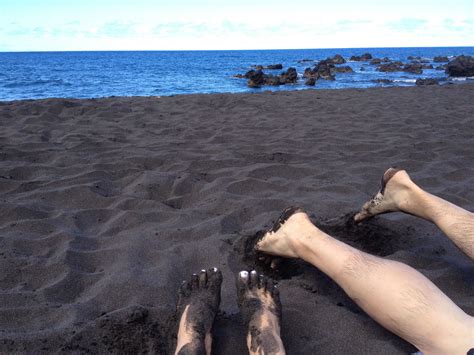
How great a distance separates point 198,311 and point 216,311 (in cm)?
11

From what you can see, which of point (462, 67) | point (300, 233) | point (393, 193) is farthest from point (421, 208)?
point (462, 67)

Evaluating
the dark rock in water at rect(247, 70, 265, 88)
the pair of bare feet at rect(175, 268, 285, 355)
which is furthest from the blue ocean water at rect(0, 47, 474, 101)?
the pair of bare feet at rect(175, 268, 285, 355)

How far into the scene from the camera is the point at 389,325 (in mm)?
1561

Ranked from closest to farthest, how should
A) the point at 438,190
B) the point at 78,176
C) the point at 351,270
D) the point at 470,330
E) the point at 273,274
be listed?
the point at 470,330
the point at 351,270
the point at 273,274
the point at 438,190
the point at 78,176

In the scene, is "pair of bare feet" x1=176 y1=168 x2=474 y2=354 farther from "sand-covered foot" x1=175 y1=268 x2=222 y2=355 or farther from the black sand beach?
the black sand beach

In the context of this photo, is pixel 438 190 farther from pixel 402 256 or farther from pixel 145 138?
pixel 145 138

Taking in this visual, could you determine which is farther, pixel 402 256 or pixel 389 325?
pixel 402 256

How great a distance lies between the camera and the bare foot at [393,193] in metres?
2.20

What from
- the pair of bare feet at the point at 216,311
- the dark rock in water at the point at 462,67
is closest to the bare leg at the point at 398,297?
the pair of bare feet at the point at 216,311

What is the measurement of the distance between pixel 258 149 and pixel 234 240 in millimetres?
2239

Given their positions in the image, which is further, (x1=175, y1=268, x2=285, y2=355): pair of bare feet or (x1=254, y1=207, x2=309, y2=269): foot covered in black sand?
(x1=254, y1=207, x2=309, y2=269): foot covered in black sand

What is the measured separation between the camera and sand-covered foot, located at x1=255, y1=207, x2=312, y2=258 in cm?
196

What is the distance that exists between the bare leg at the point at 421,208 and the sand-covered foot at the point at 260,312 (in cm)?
89

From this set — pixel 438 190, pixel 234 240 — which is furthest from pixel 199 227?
pixel 438 190
